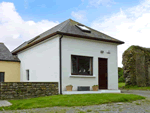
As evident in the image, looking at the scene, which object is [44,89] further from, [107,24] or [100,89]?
[107,24]

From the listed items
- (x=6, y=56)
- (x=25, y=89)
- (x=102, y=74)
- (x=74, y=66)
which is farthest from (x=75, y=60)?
(x=6, y=56)

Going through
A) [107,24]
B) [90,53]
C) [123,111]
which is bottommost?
[123,111]

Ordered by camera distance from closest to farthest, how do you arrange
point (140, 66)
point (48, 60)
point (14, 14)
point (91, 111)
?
point (91, 111) → point (48, 60) → point (14, 14) → point (140, 66)

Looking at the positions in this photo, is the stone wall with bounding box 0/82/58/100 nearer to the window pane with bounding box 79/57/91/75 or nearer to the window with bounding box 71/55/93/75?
the window with bounding box 71/55/93/75

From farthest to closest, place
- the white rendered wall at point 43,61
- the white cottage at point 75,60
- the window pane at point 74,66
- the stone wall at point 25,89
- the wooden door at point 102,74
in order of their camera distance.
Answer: the wooden door at point 102,74
the window pane at point 74,66
the white rendered wall at point 43,61
the white cottage at point 75,60
the stone wall at point 25,89

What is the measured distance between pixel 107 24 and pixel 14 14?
28.1 ft

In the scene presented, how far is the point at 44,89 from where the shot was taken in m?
11.6

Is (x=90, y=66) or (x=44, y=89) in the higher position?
(x=90, y=66)

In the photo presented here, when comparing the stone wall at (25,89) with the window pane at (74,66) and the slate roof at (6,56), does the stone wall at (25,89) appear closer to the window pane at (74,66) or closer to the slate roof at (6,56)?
the window pane at (74,66)

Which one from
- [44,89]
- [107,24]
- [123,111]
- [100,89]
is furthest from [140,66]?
[123,111]

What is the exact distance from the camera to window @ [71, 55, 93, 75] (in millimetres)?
12844

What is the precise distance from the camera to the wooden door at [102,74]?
14.0 meters

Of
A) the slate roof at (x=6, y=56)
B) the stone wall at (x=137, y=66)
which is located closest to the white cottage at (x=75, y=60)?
the slate roof at (x=6, y=56)

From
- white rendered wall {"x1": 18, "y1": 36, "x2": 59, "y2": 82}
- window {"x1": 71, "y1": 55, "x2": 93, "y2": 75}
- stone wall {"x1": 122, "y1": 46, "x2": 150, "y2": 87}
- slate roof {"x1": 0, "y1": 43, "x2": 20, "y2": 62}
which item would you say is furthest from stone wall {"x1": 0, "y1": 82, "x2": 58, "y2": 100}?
stone wall {"x1": 122, "y1": 46, "x2": 150, "y2": 87}
